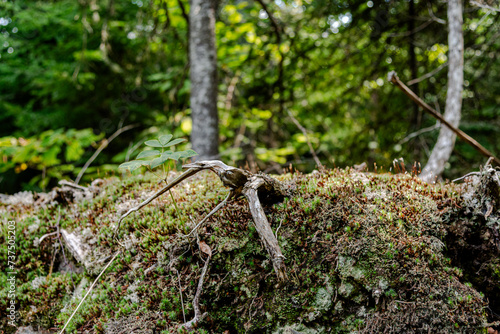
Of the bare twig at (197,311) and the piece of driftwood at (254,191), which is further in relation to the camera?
the bare twig at (197,311)

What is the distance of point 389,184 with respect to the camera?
2244mm

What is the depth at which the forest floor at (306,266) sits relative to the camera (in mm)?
1741

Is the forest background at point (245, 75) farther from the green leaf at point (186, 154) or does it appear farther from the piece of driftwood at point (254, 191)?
the green leaf at point (186, 154)

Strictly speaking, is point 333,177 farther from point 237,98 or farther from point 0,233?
point 237,98

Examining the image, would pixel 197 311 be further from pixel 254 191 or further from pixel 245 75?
pixel 245 75

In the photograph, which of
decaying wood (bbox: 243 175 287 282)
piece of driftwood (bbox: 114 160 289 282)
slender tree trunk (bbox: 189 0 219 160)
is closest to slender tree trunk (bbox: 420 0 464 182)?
piece of driftwood (bbox: 114 160 289 282)

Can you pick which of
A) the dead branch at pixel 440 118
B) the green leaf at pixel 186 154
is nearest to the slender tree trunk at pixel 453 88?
the dead branch at pixel 440 118

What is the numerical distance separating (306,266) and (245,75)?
5810 millimetres

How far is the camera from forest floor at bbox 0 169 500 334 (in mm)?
1741

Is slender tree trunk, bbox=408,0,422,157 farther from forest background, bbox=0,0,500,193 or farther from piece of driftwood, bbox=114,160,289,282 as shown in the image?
piece of driftwood, bbox=114,160,289,282

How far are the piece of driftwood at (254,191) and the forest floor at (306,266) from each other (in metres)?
0.13

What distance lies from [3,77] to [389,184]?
9.17 m

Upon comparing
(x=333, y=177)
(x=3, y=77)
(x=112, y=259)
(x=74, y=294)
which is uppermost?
(x=3, y=77)

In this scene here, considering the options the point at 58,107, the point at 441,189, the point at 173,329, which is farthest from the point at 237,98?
the point at 173,329
